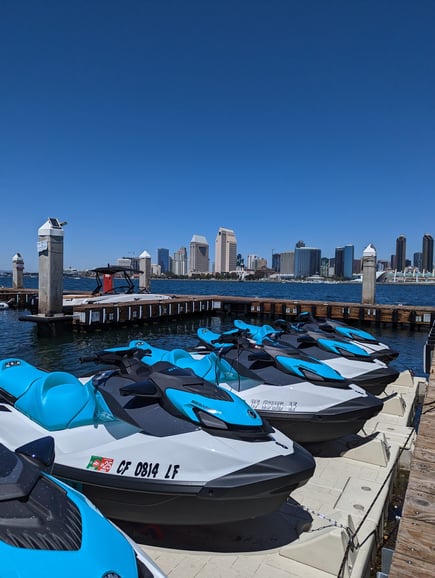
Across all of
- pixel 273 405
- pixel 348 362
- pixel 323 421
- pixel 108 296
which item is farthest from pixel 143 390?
pixel 108 296

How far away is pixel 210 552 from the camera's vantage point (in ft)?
11.6

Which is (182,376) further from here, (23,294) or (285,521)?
(23,294)

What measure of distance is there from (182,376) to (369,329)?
2136cm

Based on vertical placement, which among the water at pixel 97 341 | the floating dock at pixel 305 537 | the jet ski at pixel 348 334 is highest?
the jet ski at pixel 348 334

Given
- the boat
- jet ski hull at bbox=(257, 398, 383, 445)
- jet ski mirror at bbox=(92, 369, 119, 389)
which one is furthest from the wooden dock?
the boat

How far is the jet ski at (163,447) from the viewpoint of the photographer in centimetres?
333

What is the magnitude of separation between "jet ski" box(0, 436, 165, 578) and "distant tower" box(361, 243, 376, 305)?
80.5 ft

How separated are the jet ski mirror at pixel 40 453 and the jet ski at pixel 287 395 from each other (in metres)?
2.42

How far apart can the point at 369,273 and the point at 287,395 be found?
2147 cm

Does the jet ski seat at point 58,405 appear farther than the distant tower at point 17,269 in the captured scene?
No

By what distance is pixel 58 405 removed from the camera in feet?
12.5

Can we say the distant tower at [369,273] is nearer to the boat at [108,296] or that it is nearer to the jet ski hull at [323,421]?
the boat at [108,296]

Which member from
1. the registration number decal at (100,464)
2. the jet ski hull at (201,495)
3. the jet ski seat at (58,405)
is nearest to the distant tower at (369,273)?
the jet ski hull at (201,495)

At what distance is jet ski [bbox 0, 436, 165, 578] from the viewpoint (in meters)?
1.76
